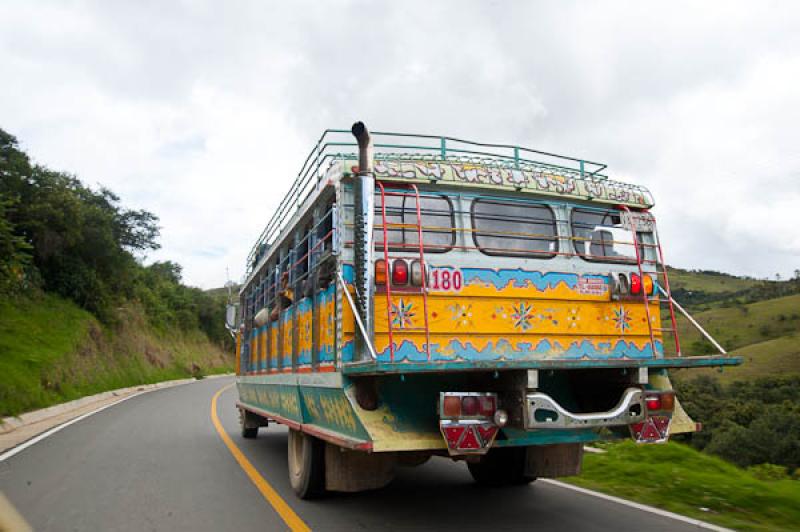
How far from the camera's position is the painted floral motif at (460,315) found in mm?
5406

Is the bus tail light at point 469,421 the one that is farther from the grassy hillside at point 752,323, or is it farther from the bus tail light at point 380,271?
the grassy hillside at point 752,323

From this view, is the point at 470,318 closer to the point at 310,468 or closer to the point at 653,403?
the point at 653,403

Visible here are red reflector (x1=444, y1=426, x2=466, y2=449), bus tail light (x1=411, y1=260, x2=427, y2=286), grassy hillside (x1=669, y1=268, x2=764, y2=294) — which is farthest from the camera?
grassy hillside (x1=669, y1=268, x2=764, y2=294)

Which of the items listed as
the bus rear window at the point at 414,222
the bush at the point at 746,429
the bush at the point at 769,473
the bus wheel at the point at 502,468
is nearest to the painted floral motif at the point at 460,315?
the bus rear window at the point at 414,222

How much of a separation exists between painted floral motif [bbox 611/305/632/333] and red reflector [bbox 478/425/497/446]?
6.88 feet

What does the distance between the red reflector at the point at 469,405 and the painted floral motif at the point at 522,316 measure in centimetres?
128

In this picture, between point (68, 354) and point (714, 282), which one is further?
point (714, 282)

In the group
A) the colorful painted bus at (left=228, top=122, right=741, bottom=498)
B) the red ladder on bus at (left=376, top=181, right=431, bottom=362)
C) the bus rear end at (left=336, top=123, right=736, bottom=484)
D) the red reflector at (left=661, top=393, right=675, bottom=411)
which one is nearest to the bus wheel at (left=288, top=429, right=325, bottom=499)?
the colorful painted bus at (left=228, top=122, right=741, bottom=498)

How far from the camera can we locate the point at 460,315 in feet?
17.8

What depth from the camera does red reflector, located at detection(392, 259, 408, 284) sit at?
521 centimetres

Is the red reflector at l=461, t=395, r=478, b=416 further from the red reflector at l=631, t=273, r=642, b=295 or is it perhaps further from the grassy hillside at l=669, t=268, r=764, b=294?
the grassy hillside at l=669, t=268, r=764, b=294

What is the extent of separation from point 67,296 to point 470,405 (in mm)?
31374

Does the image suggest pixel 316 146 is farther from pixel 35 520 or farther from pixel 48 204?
pixel 48 204

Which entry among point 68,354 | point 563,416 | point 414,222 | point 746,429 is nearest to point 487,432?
point 563,416
